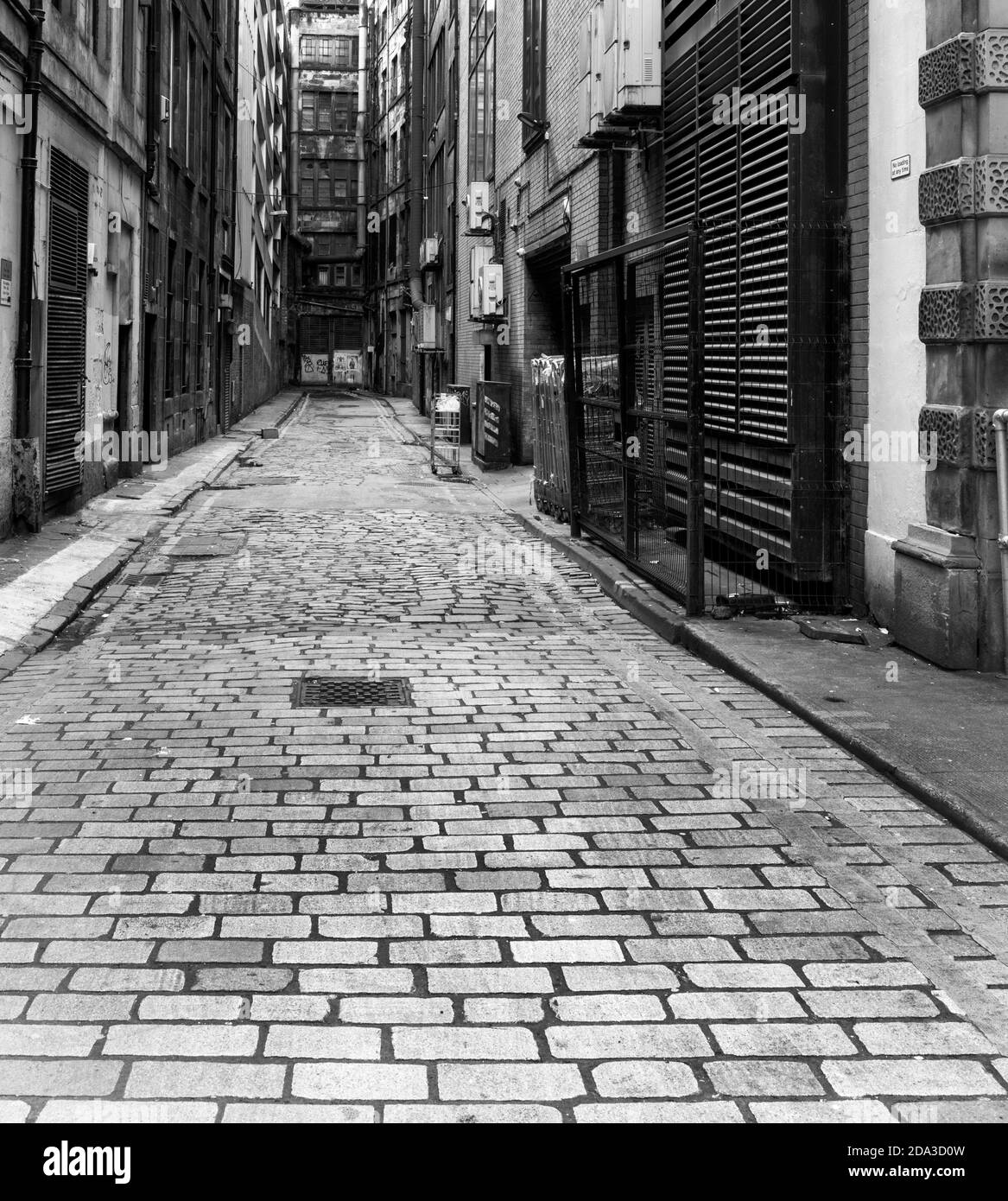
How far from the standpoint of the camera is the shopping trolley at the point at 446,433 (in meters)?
23.3

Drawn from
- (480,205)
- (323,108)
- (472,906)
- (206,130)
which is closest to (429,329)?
(206,130)

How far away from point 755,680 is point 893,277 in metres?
2.65

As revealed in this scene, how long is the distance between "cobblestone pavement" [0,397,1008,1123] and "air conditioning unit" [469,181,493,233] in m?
20.4

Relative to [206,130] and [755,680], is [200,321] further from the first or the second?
[755,680]

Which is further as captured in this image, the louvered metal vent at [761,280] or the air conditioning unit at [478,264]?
the air conditioning unit at [478,264]

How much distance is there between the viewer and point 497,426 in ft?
76.5

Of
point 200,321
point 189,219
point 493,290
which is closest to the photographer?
point 493,290

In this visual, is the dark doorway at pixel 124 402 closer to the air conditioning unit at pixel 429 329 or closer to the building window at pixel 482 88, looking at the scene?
the building window at pixel 482 88

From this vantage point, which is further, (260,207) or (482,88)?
(260,207)

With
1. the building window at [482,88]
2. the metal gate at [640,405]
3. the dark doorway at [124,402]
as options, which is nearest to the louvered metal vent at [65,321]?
the dark doorway at [124,402]

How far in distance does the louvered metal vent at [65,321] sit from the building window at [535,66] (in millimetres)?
8132

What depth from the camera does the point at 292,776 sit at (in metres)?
6.02

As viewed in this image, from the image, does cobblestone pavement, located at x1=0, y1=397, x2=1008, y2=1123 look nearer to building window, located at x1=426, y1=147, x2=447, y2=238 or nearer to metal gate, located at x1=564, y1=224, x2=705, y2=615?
metal gate, located at x1=564, y1=224, x2=705, y2=615
